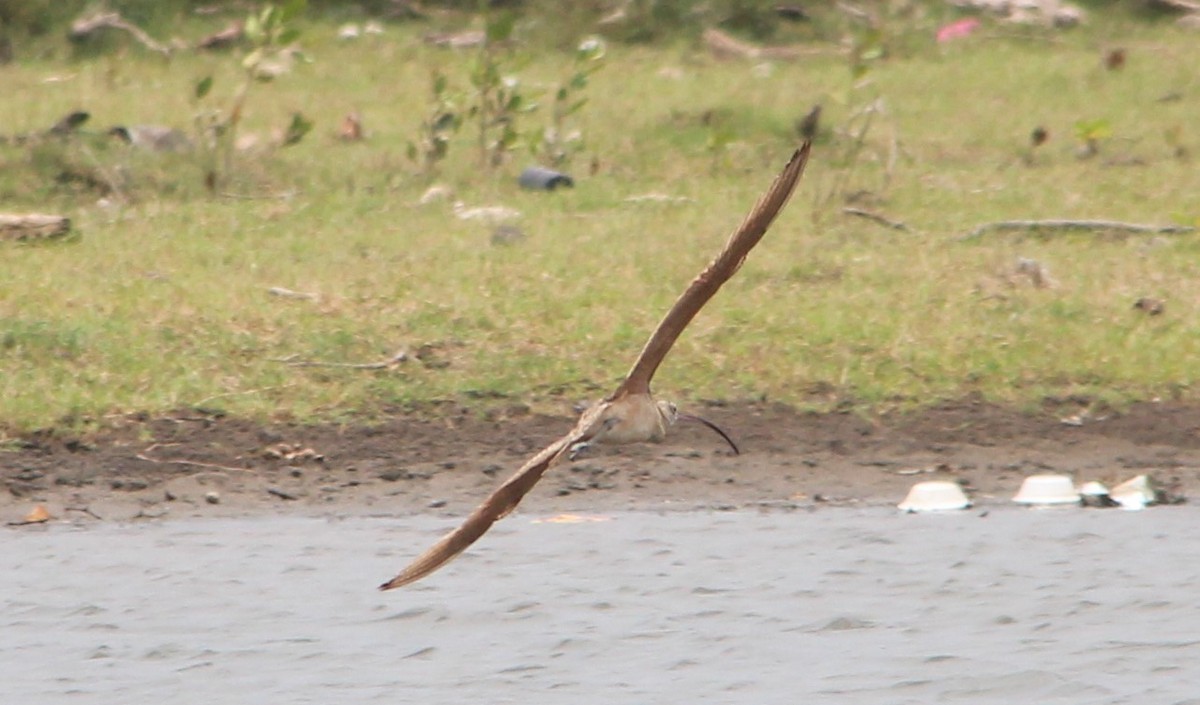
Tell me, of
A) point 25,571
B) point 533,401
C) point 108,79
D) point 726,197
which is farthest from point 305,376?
point 108,79

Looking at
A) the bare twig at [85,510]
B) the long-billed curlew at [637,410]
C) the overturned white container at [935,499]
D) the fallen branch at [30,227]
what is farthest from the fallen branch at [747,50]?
the long-billed curlew at [637,410]

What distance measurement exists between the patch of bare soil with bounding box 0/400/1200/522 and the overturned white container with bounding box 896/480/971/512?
129 millimetres

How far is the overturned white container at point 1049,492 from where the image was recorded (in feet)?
22.5

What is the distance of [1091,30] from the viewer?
13570 millimetres

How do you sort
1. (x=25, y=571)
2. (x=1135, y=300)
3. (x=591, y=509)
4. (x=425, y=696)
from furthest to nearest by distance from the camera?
(x=1135, y=300) < (x=591, y=509) < (x=25, y=571) < (x=425, y=696)

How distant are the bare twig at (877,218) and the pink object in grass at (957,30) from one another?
4281 millimetres

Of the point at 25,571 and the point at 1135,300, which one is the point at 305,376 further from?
the point at 1135,300

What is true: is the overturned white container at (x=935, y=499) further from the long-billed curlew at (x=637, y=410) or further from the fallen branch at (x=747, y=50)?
the fallen branch at (x=747, y=50)

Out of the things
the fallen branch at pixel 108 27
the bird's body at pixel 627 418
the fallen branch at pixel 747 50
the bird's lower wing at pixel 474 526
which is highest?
the fallen branch at pixel 108 27

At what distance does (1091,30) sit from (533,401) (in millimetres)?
7433

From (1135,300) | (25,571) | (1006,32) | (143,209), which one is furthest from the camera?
(1006,32)

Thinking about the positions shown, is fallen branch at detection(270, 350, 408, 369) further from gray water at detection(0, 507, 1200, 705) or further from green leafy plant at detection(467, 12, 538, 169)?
green leafy plant at detection(467, 12, 538, 169)

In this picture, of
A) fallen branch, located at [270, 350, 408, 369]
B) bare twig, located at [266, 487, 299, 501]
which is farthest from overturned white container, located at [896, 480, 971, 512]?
bare twig, located at [266, 487, 299, 501]

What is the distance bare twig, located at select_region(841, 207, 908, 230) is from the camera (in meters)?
9.20
